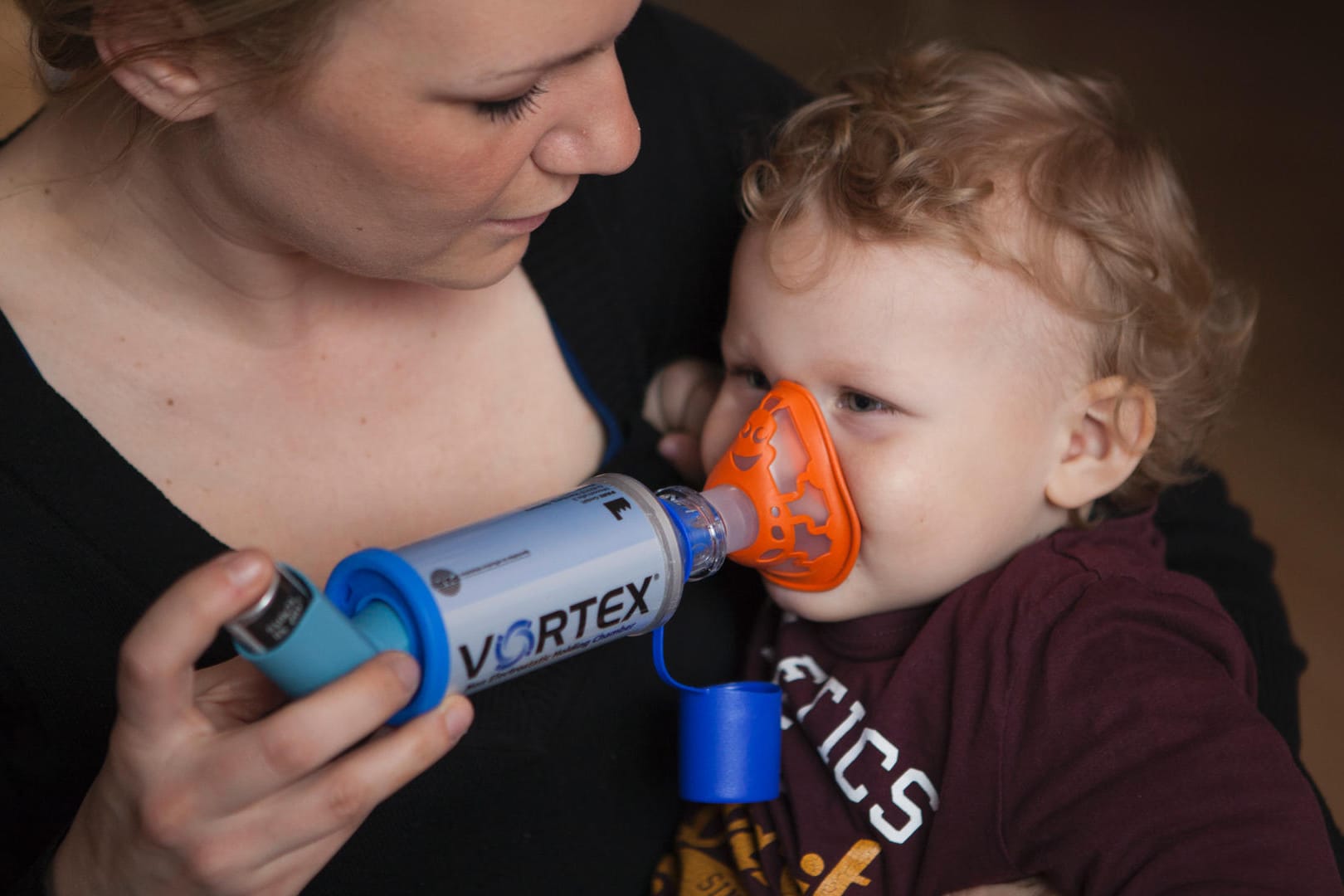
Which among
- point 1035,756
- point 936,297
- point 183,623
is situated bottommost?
point 1035,756

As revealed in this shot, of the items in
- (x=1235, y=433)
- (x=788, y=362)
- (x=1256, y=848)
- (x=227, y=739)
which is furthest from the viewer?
(x=1235, y=433)

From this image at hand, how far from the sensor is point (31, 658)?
109 centimetres

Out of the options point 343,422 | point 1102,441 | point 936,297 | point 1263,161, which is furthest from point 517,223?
point 1263,161

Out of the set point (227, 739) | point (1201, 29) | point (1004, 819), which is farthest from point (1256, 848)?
point (1201, 29)

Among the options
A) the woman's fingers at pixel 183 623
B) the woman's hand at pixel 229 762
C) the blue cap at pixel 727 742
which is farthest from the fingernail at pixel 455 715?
the blue cap at pixel 727 742

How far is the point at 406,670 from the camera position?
0.86 m

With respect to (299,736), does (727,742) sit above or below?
below

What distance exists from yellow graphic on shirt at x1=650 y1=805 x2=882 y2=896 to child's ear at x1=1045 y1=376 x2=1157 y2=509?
1.41 ft

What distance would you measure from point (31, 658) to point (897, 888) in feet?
2.65

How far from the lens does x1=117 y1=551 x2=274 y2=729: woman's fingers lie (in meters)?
0.79

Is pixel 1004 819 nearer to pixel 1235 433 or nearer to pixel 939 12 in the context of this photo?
pixel 1235 433

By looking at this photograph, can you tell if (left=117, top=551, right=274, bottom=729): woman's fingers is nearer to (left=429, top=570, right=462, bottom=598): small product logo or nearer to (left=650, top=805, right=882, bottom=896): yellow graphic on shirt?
(left=429, top=570, right=462, bottom=598): small product logo

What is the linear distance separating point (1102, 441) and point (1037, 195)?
0.28m

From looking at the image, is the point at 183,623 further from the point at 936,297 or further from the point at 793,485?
the point at 936,297
